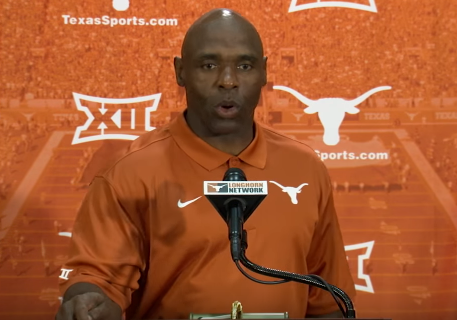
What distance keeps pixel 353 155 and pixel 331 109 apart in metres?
0.16

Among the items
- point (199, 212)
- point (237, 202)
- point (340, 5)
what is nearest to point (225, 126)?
point (199, 212)

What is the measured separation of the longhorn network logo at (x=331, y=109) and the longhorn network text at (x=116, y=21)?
0.40m

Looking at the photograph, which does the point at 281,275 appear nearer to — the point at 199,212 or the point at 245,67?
the point at 199,212

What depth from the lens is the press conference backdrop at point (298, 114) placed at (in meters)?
2.31

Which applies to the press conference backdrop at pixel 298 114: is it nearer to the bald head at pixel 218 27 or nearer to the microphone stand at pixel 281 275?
the bald head at pixel 218 27

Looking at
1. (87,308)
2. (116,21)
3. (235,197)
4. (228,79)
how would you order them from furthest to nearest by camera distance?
(116,21) < (228,79) < (87,308) < (235,197)

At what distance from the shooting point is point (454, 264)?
2.41 meters

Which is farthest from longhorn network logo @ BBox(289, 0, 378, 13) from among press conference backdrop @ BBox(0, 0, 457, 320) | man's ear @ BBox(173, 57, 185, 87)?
man's ear @ BBox(173, 57, 185, 87)

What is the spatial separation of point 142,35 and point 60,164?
1.55 ft

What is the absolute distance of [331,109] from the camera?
2381 millimetres

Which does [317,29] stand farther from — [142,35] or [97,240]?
[97,240]

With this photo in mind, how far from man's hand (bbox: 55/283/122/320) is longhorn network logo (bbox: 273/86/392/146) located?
1.14 metres

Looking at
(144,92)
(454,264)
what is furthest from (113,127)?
(454,264)

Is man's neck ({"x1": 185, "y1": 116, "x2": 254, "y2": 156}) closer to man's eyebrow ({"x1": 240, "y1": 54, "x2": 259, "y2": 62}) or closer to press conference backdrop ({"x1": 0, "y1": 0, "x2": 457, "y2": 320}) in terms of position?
man's eyebrow ({"x1": 240, "y1": 54, "x2": 259, "y2": 62})
